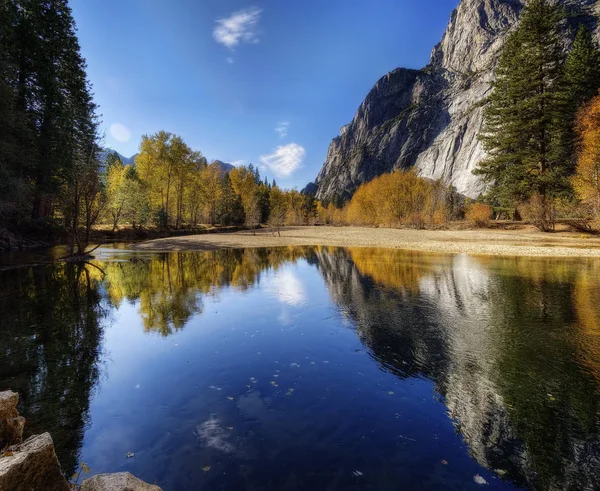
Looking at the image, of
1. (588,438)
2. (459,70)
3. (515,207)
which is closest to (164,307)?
(588,438)

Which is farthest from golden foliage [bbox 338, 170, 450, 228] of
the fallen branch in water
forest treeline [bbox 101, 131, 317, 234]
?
the fallen branch in water

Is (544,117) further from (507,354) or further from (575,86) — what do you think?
(507,354)

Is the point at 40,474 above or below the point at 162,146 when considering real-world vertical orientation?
below

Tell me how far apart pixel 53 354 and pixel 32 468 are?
6396 mm

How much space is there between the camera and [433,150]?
151 metres

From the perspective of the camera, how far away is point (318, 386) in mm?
6285

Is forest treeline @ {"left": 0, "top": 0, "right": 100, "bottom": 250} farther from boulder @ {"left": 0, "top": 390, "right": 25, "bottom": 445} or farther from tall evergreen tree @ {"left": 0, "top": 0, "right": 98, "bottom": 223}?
boulder @ {"left": 0, "top": 390, "right": 25, "bottom": 445}

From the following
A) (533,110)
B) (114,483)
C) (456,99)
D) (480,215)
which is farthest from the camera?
(456,99)

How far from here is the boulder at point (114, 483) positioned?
107 inches

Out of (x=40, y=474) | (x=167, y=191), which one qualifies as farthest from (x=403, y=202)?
(x=40, y=474)

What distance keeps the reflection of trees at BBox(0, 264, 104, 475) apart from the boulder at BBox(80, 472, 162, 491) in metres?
1.73

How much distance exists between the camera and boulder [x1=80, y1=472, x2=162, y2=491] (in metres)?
2.72

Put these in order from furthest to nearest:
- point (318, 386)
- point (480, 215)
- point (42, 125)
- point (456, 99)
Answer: point (456, 99) < point (480, 215) < point (42, 125) < point (318, 386)

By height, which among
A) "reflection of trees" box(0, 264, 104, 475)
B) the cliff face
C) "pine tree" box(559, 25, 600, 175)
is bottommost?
"reflection of trees" box(0, 264, 104, 475)
